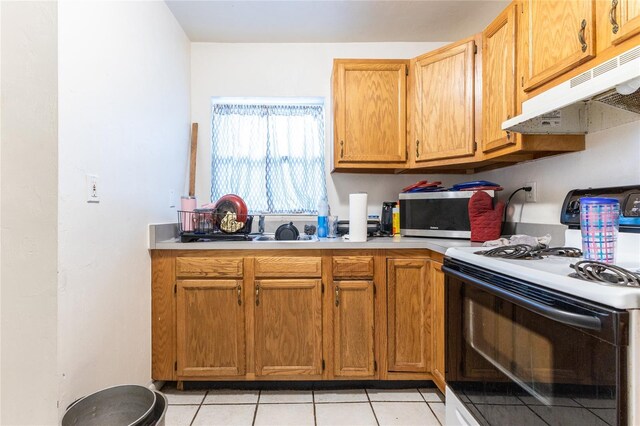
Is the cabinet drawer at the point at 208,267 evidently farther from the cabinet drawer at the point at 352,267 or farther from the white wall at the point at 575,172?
the white wall at the point at 575,172

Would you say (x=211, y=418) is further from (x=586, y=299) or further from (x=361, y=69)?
(x=361, y=69)

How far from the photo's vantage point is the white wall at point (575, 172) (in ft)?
4.28

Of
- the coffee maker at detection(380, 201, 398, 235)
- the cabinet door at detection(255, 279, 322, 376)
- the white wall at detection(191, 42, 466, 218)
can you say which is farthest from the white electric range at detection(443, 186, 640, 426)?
the white wall at detection(191, 42, 466, 218)

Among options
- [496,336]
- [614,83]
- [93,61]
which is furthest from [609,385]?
[93,61]

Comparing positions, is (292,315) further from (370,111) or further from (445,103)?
(445,103)

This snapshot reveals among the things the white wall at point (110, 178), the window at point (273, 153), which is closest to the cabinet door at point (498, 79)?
Result: the window at point (273, 153)

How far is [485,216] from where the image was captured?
1.86 m

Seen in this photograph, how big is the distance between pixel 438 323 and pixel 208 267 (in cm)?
134

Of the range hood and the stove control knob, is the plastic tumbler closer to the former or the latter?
the range hood

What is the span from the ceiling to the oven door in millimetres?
1709

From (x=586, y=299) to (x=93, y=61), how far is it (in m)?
1.88

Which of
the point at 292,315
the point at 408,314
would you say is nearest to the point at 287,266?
the point at 292,315

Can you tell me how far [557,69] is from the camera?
132 cm

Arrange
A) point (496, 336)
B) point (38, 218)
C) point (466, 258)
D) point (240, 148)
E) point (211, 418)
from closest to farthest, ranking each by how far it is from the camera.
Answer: point (38, 218) → point (496, 336) → point (466, 258) → point (211, 418) → point (240, 148)
